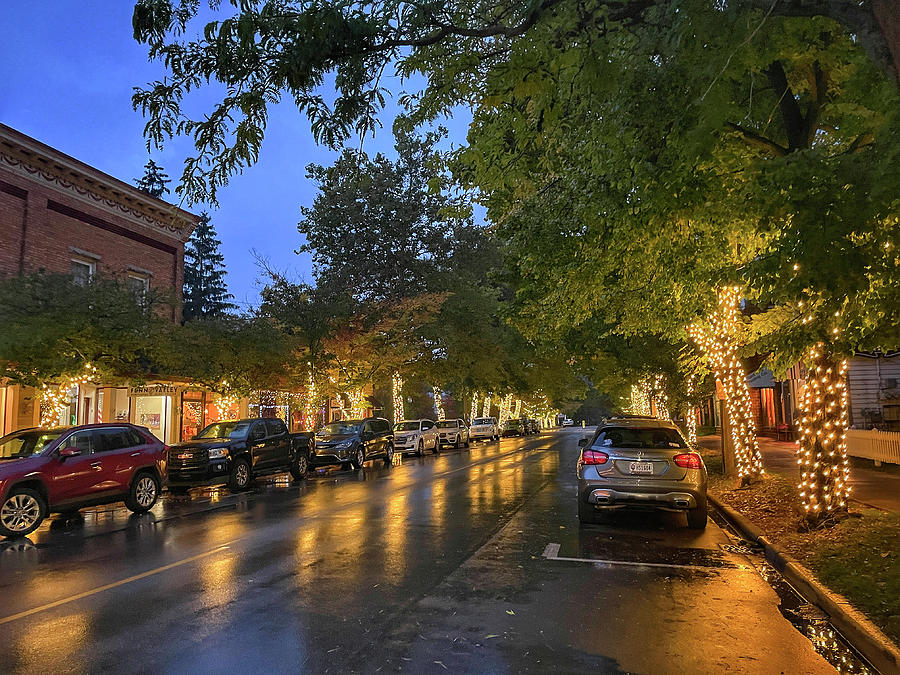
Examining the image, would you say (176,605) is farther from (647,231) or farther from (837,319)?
(837,319)

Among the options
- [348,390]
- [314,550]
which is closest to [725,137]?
[314,550]

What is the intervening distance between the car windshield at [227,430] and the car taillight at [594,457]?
1109 cm

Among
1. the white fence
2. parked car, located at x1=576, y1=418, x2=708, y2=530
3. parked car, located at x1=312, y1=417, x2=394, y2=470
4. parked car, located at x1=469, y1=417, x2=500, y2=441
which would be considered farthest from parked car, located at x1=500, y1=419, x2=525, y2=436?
parked car, located at x1=576, y1=418, x2=708, y2=530

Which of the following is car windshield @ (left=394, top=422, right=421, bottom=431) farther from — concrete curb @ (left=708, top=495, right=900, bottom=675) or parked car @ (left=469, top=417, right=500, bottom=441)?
concrete curb @ (left=708, top=495, right=900, bottom=675)

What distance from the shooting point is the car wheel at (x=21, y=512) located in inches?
420

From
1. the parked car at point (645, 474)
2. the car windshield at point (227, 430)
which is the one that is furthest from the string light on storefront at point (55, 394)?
the parked car at point (645, 474)

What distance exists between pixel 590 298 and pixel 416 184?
3040 cm

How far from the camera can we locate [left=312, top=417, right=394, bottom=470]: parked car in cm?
2325

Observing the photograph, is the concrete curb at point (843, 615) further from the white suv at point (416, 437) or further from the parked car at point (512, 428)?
the parked car at point (512, 428)

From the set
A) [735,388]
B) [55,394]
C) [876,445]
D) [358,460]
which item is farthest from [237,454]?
[876,445]

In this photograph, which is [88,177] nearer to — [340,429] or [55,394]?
[55,394]

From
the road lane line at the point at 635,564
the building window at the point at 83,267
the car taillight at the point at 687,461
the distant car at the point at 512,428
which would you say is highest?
the building window at the point at 83,267

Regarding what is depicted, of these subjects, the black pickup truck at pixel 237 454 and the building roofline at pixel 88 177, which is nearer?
the black pickup truck at pixel 237 454

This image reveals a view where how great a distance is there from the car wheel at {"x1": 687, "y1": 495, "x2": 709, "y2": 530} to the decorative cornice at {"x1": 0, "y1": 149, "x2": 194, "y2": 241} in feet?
46.8
